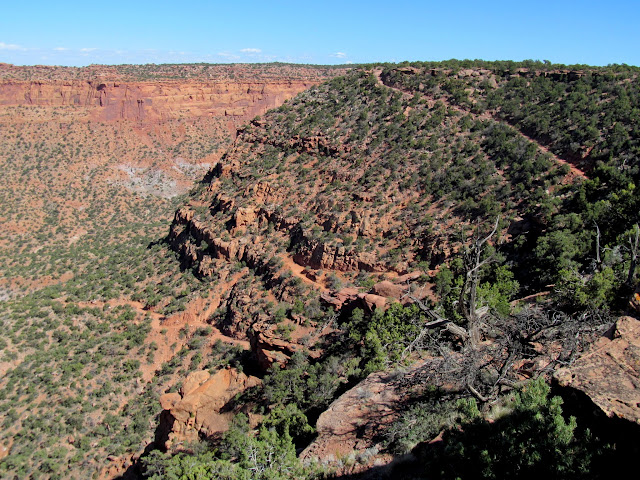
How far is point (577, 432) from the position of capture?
22.1 feet

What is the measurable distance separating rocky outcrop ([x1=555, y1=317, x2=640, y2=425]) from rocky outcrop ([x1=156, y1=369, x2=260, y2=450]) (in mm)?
13730

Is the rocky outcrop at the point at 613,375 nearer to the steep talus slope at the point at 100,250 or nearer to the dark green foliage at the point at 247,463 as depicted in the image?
the dark green foliage at the point at 247,463

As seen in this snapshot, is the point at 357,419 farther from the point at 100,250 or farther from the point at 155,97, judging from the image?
the point at 155,97

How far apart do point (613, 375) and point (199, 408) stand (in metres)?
15.7

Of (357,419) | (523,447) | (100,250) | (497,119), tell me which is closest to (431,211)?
(497,119)

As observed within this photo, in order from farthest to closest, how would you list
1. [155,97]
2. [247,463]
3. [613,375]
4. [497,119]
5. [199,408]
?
[155,97]
[497,119]
[199,408]
[247,463]
[613,375]

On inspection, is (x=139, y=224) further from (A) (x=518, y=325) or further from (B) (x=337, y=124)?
(A) (x=518, y=325)

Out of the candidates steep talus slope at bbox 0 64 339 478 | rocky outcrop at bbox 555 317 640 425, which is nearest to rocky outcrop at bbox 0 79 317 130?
steep talus slope at bbox 0 64 339 478

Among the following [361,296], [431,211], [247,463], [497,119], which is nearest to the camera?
[247,463]

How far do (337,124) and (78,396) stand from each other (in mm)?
28827

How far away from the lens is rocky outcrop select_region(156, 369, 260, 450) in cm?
1680

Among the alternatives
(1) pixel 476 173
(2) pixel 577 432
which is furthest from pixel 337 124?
(2) pixel 577 432

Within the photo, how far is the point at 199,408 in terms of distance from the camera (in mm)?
17594

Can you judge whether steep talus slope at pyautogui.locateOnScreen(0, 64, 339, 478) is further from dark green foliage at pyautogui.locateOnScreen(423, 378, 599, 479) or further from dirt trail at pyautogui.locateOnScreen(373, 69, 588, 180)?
dirt trail at pyautogui.locateOnScreen(373, 69, 588, 180)
